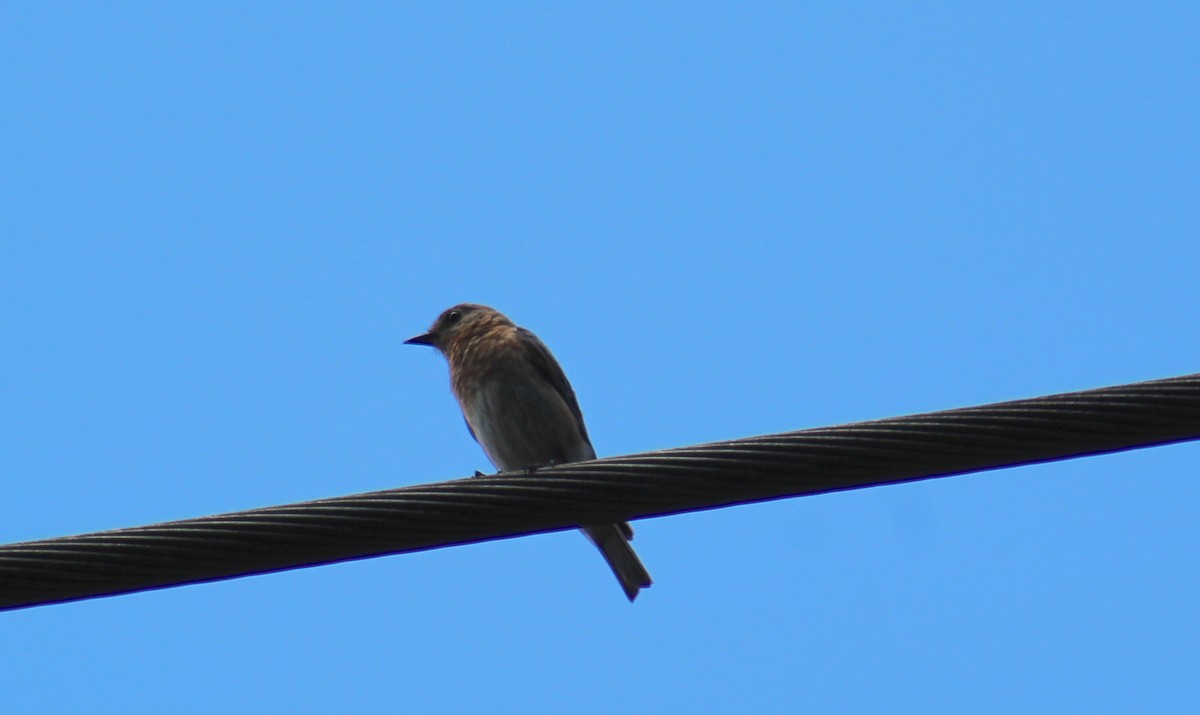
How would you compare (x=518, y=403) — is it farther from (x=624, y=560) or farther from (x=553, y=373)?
(x=624, y=560)

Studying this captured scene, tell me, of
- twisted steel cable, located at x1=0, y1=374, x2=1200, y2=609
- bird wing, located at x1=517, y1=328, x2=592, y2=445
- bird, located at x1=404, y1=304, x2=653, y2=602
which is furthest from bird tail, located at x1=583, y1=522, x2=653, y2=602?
twisted steel cable, located at x1=0, y1=374, x2=1200, y2=609

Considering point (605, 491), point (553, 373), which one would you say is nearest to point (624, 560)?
point (553, 373)

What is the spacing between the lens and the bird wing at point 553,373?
7.75 meters

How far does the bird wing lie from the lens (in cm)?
775

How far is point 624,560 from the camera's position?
22.5 ft

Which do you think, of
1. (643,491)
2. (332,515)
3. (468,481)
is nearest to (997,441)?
(643,491)

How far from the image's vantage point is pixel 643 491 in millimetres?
3900

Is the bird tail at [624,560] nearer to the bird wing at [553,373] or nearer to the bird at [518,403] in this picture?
the bird at [518,403]

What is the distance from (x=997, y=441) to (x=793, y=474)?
0.55m

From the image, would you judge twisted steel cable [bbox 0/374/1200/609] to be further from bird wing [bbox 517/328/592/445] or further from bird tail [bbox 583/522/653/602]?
bird wing [bbox 517/328/592/445]

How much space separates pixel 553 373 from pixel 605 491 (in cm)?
389

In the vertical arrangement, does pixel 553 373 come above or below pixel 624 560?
above

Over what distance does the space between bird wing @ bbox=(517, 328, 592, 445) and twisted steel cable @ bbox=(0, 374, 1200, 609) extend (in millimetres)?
3785

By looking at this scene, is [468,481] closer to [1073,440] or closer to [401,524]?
[401,524]
